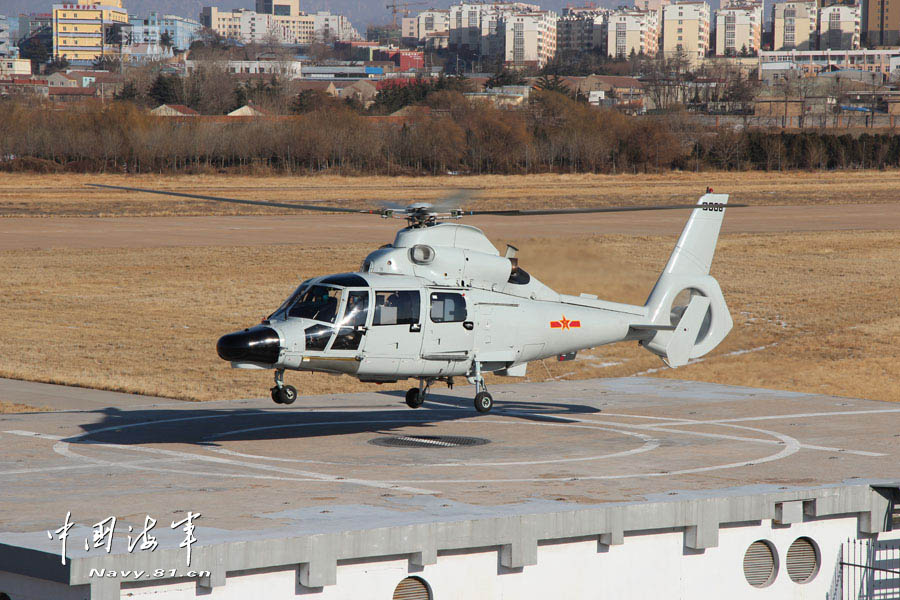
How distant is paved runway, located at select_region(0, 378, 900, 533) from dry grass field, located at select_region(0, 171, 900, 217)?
173 feet

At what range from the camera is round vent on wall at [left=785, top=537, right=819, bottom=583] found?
19.4m

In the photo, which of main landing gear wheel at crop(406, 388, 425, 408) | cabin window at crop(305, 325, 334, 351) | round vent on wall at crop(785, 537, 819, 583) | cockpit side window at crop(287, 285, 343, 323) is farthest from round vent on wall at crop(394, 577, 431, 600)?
main landing gear wheel at crop(406, 388, 425, 408)

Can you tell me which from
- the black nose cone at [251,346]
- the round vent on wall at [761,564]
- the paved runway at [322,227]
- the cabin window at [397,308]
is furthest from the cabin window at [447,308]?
the paved runway at [322,227]

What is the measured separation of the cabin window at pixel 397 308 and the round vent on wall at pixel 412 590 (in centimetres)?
650

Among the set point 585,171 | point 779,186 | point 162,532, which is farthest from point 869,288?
point 585,171

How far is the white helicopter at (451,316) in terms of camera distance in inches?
835

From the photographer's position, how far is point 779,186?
359 feet

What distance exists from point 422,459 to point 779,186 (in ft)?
308

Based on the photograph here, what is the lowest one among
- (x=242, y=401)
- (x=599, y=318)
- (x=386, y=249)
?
(x=242, y=401)

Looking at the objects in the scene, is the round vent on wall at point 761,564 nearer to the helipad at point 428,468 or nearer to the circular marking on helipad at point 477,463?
the helipad at point 428,468

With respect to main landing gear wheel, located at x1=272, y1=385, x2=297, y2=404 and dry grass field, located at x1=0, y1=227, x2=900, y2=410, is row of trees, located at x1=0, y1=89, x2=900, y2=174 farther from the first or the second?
main landing gear wheel, located at x1=272, y1=385, x2=297, y2=404

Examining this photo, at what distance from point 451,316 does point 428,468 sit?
126 inches

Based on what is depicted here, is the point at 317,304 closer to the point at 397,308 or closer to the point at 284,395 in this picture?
the point at 397,308

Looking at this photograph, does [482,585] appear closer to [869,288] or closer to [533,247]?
[533,247]
